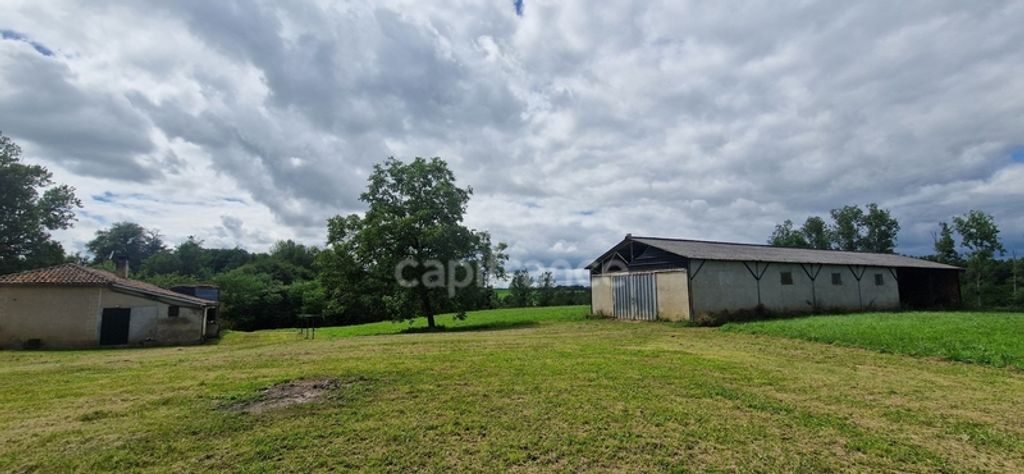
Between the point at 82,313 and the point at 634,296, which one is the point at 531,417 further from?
the point at 82,313

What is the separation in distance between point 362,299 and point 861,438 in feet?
78.6

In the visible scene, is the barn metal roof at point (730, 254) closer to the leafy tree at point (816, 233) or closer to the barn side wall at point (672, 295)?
the barn side wall at point (672, 295)

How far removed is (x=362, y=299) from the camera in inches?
1014

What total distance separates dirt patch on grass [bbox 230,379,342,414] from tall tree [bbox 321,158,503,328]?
16157mm

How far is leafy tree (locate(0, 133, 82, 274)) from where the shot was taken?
33.1m

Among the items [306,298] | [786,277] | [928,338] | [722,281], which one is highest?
[786,277]

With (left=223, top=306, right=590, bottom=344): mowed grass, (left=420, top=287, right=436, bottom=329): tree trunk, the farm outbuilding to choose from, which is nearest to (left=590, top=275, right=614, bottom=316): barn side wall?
(left=223, top=306, right=590, bottom=344): mowed grass

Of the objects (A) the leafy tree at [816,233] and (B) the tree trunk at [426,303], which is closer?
(B) the tree trunk at [426,303]

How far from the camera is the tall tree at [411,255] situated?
82.5 ft

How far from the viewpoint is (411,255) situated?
2562 cm

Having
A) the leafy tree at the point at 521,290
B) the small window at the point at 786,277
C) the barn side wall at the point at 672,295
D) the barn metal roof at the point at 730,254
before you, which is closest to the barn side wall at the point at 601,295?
the barn metal roof at the point at 730,254

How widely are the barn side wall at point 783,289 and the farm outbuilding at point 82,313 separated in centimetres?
2447

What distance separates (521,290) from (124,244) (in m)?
78.7

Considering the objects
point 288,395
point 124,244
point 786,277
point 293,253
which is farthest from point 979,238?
point 124,244
